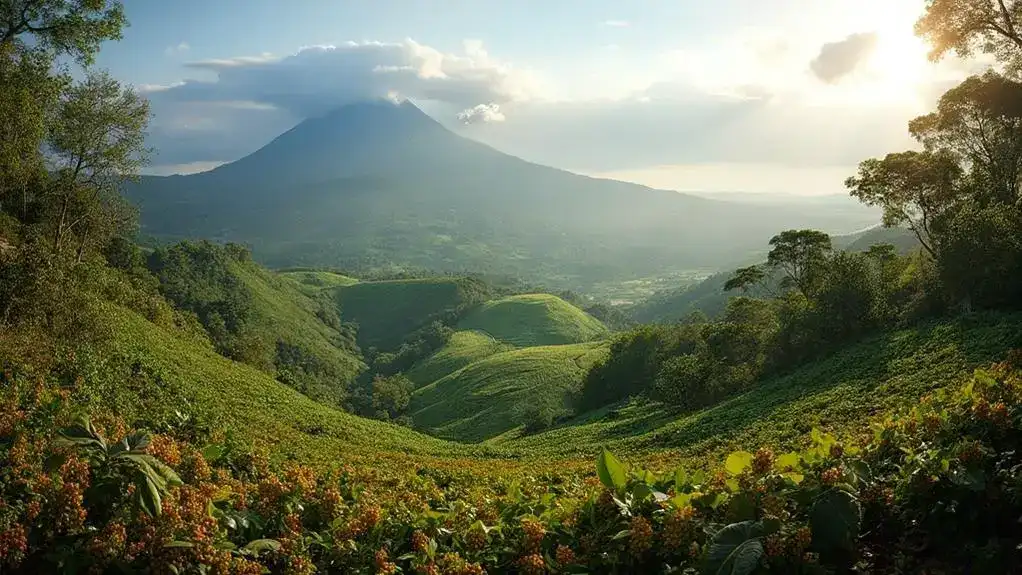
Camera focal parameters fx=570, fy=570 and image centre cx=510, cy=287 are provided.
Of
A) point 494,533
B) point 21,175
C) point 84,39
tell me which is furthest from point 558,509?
point 21,175

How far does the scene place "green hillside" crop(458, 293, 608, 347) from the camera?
145250mm

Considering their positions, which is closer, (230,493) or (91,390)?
(230,493)

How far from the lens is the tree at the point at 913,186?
37.9m

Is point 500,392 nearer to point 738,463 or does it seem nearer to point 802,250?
point 802,250

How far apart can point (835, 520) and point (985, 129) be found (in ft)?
140

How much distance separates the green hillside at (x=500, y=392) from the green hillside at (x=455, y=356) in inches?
594

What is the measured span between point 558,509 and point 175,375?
2665 cm

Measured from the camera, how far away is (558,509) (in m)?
5.30

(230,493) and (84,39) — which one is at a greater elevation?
(84,39)

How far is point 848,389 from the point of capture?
2441cm

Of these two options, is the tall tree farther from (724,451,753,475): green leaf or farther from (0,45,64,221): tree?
(724,451,753,475): green leaf

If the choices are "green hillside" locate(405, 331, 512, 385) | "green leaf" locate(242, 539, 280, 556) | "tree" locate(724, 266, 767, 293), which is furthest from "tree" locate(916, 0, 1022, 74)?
"green hillside" locate(405, 331, 512, 385)

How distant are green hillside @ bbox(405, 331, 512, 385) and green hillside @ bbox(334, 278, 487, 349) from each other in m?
34.2

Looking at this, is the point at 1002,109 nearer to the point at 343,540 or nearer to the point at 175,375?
the point at 343,540
